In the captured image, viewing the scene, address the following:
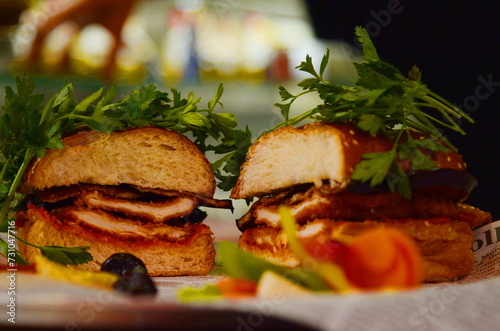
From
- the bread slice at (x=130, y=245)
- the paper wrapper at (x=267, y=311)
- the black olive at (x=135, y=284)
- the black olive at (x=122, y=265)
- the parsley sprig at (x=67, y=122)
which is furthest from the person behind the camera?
the bread slice at (x=130, y=245)

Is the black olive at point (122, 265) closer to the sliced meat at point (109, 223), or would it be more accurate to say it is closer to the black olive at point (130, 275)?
the black olive at point (130, 275)

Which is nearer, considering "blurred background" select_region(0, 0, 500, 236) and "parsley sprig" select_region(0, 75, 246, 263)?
"parsley sprig" select_region(0, 75, 246, 263)

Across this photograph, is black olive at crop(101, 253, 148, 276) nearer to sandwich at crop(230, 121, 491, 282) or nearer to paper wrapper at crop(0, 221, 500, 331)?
paper wrapper at crop(0, 221, 500, 331)

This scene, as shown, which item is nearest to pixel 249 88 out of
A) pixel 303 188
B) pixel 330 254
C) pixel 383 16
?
pixel 383 16

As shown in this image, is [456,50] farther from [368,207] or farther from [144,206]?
[144,206]

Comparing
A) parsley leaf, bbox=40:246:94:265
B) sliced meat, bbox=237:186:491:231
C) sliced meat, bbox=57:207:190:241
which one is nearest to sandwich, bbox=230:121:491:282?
sliced meat, bbox=237:186:491:231

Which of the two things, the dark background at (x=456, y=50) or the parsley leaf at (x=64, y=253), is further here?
the dark background at (x=456, y=50)

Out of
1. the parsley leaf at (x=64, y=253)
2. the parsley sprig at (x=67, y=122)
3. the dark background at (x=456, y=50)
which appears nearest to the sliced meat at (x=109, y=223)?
the parsley sprig at (x=67, y=122)
